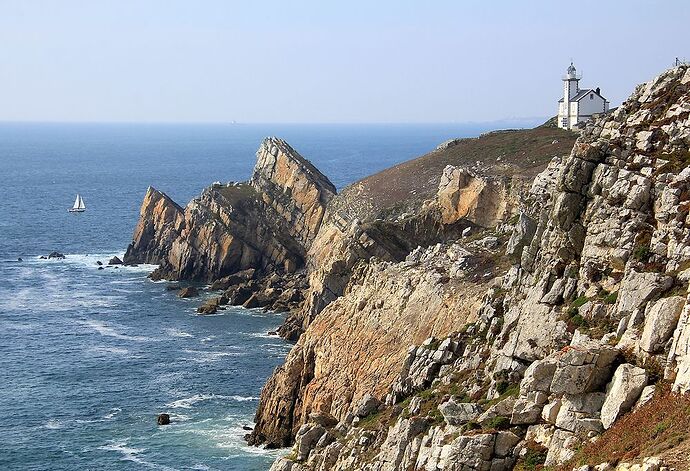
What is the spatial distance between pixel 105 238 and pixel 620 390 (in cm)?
14802

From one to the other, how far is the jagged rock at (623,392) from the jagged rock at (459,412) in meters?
7.27

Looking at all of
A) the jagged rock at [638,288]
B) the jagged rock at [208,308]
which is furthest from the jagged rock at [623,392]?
the jagged rock at [208,308]

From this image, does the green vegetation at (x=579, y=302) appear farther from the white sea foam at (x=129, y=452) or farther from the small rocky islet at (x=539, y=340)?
the white sea foam at (x=129, y=452)

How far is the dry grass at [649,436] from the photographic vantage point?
29.5 m

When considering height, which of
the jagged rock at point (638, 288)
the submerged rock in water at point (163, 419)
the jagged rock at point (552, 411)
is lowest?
the submerged rock in water at point (163, 419)

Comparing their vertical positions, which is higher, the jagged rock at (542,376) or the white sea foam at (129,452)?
the jagged rock at (542,376)

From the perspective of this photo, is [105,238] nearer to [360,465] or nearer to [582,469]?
[360,465]

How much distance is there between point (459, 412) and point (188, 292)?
86.7 metres

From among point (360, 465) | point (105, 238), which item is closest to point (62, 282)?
point (105, 238)

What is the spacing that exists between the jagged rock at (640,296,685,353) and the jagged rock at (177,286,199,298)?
94873 mm

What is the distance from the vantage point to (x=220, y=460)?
226 ft

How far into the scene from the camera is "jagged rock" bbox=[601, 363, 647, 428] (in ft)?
110

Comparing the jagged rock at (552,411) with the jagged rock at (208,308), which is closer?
the jagged rock at (552,411)

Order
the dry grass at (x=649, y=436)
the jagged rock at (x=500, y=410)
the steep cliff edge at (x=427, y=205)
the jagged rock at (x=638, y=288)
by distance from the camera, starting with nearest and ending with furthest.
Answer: the dry grass at (x=649, y=436) < the jagged rock at (x=638, y=288) < the jagged rock at (x=500, y=410) < the steep cliff edge at (x=427, y=205)
